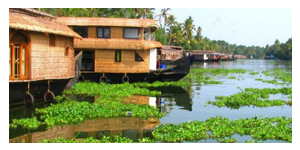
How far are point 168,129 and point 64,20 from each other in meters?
15.2

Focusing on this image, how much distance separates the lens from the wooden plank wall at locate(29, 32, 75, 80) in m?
13.3

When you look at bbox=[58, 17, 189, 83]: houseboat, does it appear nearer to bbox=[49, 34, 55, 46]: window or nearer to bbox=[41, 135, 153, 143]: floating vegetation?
bbox=[49, 34, 55, 46]: window

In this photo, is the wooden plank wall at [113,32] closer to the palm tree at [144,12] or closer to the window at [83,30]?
the window at [83,30]

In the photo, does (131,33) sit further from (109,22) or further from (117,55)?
(117,55)

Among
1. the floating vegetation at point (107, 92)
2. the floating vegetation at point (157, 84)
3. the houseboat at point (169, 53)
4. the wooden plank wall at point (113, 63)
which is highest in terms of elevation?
the houseboat at point (169, 53)

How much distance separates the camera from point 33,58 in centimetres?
1324

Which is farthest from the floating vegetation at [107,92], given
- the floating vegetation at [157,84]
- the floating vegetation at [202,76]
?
the floating vegetation at [202,76]

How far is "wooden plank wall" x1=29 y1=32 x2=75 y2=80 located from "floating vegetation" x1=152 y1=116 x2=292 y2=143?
5963 mm

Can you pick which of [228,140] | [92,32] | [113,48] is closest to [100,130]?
[228,140]

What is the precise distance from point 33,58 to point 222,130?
7.69 metres

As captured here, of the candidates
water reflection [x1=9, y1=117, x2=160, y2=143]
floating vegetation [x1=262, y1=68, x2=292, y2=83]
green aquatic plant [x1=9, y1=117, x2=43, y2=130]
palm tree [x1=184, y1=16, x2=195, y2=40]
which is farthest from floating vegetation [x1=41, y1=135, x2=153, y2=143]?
palm tree [x1=184, y1=16, x2=195, y2=40]

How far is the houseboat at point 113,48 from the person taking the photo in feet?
72.8

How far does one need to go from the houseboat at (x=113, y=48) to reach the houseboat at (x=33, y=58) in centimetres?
672
